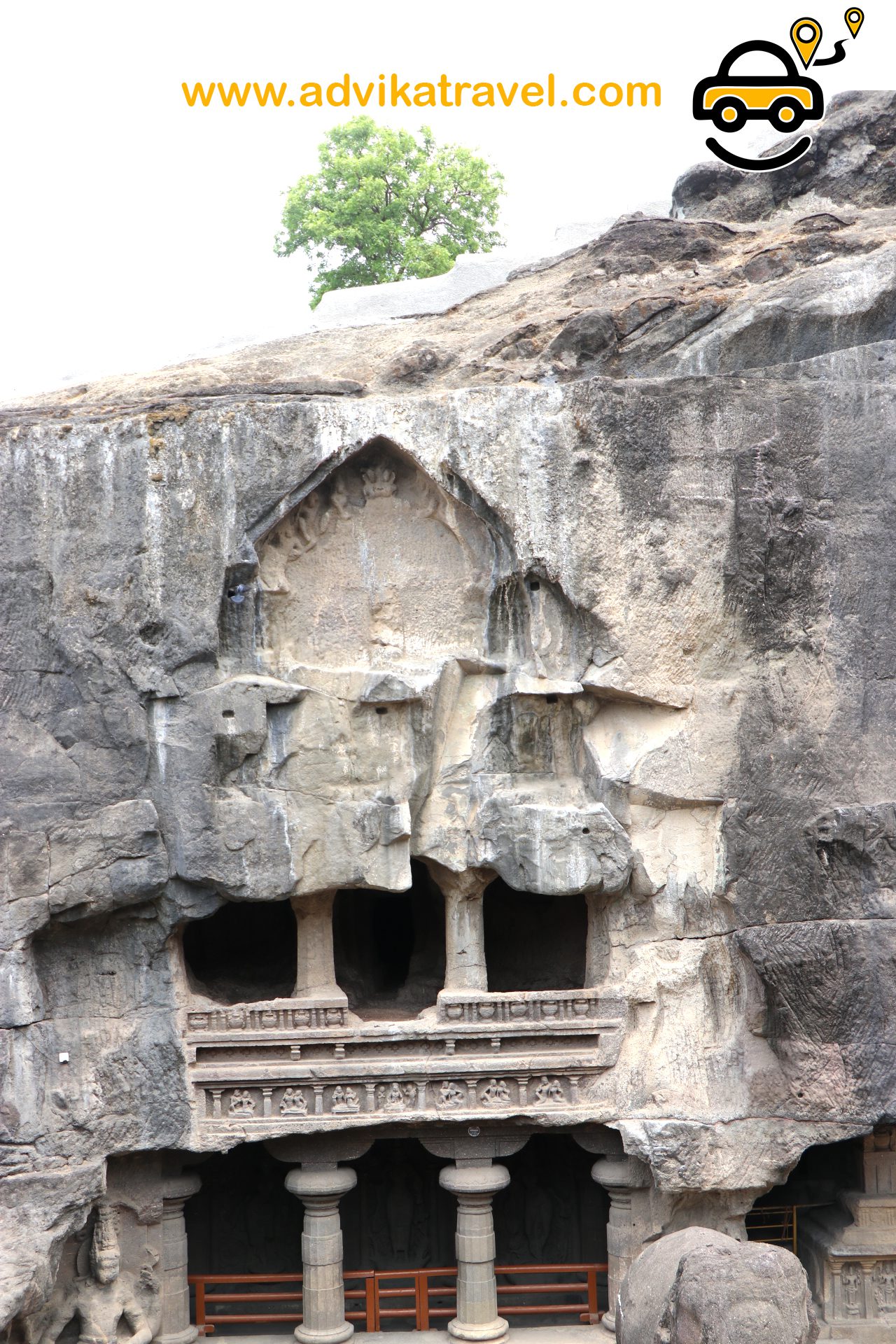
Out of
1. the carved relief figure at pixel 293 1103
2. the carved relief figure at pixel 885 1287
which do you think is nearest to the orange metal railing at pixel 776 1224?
the carved relief figure at pixel 885 1287

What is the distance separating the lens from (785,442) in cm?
1061

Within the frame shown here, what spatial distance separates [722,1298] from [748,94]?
843 cm

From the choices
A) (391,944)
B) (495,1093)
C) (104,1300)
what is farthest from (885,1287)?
(104,1300)

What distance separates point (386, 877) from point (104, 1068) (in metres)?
2.57

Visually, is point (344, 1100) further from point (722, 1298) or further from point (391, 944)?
point (722, 1298)

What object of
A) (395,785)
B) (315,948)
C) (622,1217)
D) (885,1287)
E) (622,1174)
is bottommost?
(885,1287)

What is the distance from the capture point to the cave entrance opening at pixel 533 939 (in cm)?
1227

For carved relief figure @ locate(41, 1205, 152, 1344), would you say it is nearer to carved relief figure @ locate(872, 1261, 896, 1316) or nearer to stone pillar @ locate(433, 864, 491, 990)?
stone pillar @ locate(433, 864, 491, 990)

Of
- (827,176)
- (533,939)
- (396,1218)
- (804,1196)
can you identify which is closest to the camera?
(804,1196)

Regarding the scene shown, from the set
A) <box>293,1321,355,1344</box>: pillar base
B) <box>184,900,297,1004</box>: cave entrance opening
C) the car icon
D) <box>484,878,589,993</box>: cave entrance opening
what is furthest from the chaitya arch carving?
the car icon

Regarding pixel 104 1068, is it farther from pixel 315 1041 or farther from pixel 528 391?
pixel 528 391

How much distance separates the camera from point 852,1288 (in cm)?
1105

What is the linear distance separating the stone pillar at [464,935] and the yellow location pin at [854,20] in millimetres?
7053

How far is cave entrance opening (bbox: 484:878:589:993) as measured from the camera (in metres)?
12.3
